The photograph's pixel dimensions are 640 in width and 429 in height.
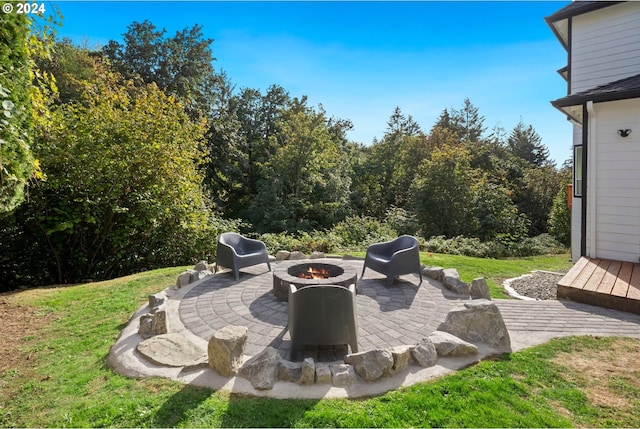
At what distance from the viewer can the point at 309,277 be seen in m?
5.51

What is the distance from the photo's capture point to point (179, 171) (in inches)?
368

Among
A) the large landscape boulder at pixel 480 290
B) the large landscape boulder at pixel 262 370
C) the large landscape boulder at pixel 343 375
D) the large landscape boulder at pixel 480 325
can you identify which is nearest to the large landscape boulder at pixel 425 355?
the large landscape boulder at pixel 480 325

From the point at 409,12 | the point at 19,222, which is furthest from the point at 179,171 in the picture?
the point at 409,12

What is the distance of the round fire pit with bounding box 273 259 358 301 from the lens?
502cm

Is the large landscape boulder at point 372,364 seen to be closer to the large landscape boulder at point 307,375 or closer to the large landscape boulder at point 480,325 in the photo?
the large landscape boulder at point 307,375

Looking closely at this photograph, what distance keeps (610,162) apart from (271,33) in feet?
26.6

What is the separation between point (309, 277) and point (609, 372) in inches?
152

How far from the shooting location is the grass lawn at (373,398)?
8.47ft

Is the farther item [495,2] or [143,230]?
[143,230]

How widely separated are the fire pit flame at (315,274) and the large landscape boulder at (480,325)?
87.8 inches

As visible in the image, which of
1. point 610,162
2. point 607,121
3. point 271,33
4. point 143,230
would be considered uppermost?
point 271,33

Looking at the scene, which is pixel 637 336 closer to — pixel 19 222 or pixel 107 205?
pixel 107 205

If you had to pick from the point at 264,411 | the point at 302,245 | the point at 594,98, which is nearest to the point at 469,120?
the point at 594,98

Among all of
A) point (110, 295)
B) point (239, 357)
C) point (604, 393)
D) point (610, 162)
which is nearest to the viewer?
point (604, 393)
